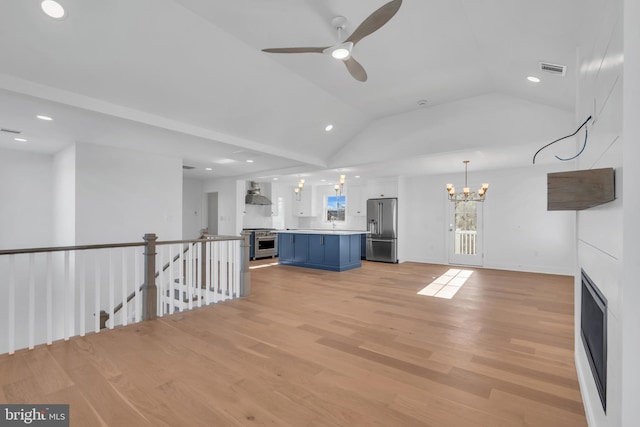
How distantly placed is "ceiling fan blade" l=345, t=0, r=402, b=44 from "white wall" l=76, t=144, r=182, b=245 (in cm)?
487

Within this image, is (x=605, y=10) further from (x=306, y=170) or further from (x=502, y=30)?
(x=306, y=170)

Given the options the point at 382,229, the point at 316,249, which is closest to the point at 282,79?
the point at 316,249

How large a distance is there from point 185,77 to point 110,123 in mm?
1335

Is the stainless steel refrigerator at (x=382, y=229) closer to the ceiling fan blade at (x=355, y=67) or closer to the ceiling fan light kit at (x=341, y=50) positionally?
the ceiling fan blade at (x=355, y=67)

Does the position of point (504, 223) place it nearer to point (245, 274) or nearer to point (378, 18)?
point (245, 274)

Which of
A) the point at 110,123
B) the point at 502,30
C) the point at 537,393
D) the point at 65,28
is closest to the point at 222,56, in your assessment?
the point at 65,28

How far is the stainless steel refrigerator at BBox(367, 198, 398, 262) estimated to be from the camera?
8391 mm

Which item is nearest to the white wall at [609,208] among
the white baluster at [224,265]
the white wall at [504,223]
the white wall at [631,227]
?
the white wall at [631,227]

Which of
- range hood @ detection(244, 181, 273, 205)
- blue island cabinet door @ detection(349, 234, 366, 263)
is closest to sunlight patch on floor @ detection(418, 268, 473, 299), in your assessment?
blue island cabinet door @ detection(349, 234, 366, 263)

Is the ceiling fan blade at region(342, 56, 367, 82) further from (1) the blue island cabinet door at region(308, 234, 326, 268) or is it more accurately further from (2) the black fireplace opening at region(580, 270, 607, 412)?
(1) the blue island cabinet door at region(308, 234, 326, 268)

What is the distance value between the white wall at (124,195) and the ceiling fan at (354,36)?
420cm

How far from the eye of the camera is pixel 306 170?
7.54 m

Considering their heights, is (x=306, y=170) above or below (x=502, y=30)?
below

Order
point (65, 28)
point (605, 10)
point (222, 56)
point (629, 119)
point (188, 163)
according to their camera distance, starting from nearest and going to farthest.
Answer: point (629, 119), point (605, 10), point (65, 28), point (222, 56), point (188, 163)
